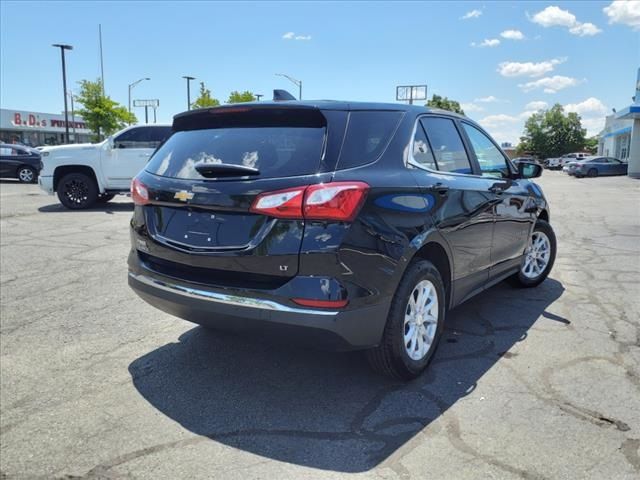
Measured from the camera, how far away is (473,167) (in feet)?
14.0

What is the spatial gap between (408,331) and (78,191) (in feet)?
37.1

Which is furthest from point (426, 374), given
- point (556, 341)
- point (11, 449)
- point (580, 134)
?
point (580, 134)

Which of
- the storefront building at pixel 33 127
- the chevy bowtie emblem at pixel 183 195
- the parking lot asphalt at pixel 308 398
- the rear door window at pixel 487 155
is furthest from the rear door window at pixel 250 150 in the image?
the storefront building at pixel 33 127

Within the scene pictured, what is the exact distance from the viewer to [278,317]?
8.93 ft

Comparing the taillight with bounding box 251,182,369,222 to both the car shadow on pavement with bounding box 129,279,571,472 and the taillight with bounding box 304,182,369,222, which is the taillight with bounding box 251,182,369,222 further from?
the car shadow on pavement with bounding box 129,279,571,472

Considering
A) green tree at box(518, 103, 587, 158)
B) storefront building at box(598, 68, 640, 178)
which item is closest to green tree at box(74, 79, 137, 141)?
storefront building at box(598, 68, 640, 178)

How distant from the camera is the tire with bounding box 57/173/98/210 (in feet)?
40.5

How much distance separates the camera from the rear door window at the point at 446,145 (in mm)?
3734

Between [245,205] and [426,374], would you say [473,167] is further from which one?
[245,205]

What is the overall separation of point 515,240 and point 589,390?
1845 millimetres

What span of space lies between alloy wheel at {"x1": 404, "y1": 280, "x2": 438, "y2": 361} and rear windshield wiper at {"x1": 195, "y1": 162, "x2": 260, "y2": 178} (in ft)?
4.08

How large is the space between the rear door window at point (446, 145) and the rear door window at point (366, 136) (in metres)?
0.48

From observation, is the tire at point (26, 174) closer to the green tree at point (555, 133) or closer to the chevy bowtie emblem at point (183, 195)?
the chevy bowtie emblem at point (183, 195)

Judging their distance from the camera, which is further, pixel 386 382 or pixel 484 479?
pixel 386 382
